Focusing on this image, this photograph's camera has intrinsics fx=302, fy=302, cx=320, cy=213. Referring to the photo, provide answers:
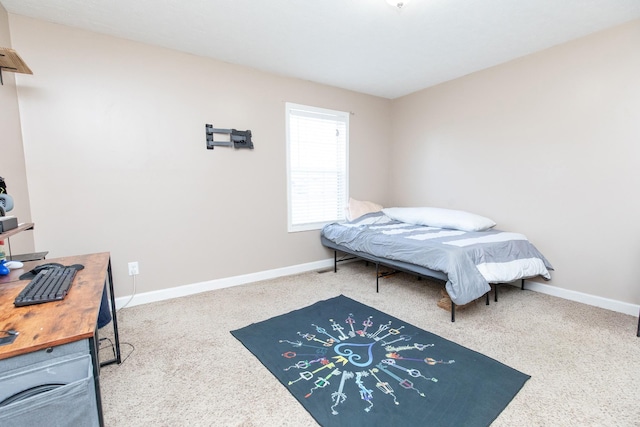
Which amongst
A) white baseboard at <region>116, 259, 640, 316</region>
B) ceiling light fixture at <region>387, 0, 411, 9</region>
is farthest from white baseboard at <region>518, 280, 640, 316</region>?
ceiling light fixture at <region>387, 0, 411, 9</region>

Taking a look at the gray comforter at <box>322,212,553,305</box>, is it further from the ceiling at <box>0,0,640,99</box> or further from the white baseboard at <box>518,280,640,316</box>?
the ceiling at <box>0,0,640,99</box>

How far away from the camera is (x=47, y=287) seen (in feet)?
4.06

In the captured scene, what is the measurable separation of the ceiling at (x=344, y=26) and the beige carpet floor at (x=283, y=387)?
8.06ft

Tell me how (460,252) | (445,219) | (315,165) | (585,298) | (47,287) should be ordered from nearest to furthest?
1. (47,287)
2. (460,252)
3. (585,298)
4. (445,219)
5. (315,165)

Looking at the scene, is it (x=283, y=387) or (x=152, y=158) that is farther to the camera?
(x=152, y=158)

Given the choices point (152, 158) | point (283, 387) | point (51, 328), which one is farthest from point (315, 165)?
point (51, 328)

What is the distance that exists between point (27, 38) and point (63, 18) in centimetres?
33

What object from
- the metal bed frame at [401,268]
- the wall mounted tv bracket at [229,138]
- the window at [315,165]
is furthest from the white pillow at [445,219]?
the wall mounted tv bracket at [229,138]

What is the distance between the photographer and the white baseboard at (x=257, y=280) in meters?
2.70

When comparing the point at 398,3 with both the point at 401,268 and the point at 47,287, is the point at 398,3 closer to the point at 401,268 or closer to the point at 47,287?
the point at 401,268

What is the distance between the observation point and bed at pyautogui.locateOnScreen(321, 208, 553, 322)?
2.44 m

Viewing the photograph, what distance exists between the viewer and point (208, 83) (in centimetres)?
316

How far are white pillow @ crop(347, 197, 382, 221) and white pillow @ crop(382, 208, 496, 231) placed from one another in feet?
1.23

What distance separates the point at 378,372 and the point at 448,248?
1204mm
